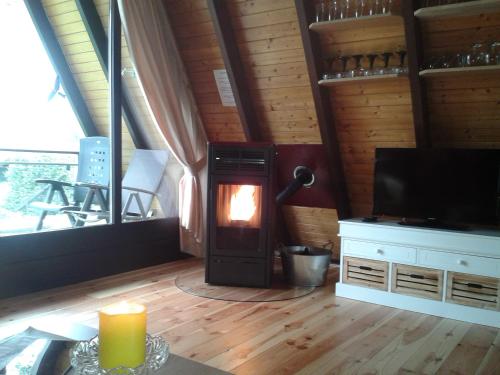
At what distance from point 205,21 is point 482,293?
9.14ft

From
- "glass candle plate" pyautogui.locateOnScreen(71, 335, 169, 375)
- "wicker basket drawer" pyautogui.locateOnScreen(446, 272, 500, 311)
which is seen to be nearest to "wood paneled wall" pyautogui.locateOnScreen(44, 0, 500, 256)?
"wicker basket drawer" pyautogui.locateOnScreen(446, 272, 500, 311)

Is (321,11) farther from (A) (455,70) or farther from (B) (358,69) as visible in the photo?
(A) (455,70)

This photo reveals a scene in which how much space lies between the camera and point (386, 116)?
11.1 feet

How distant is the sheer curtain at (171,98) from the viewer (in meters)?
3.63

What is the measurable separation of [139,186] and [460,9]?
110 inches

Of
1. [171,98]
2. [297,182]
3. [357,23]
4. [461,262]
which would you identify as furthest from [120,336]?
[171,98]

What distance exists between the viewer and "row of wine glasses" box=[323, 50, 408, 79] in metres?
3.06

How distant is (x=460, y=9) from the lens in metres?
2.58

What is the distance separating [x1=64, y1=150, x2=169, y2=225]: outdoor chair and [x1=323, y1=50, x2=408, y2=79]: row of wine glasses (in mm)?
1689

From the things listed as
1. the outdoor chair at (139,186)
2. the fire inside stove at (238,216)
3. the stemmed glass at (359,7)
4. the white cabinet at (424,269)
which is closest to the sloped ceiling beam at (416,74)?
the stemmed glass at (359,7)

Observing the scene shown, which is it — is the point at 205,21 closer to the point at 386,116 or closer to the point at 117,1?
the point at 117,1

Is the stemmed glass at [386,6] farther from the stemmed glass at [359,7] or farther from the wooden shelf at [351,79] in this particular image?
the wooden shelf at [351,79]

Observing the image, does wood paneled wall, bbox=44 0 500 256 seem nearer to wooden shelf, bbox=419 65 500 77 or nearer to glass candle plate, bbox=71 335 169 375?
wooden shelf, bbox=419 65 500 77

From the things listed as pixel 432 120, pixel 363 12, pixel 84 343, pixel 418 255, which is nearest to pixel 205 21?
pixel 363 12
